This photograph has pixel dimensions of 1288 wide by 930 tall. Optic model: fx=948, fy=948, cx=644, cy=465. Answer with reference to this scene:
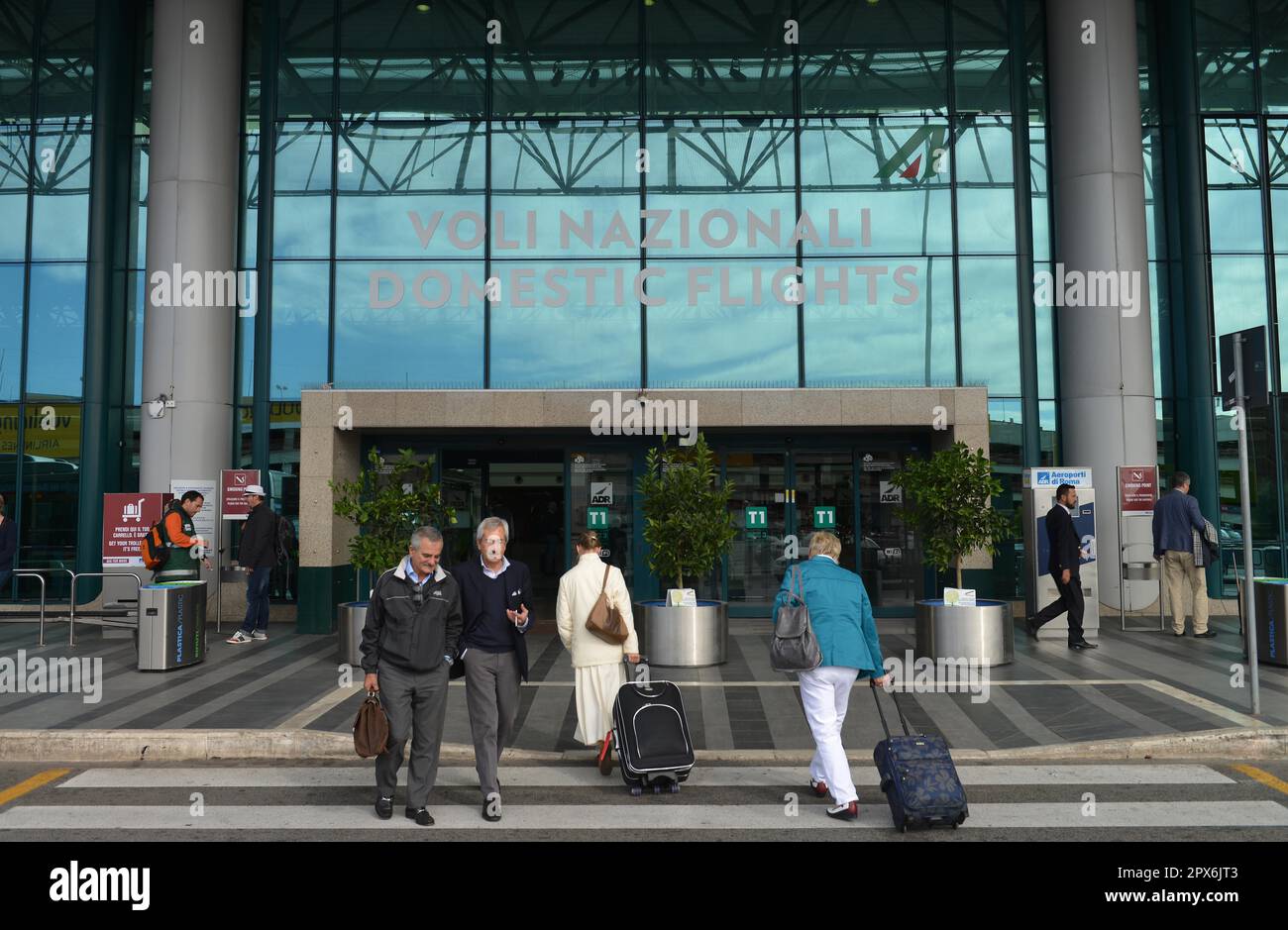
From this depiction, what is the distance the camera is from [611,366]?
52.9ft

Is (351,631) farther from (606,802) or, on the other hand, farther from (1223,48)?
(1223,48)

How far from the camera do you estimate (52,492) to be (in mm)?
16375

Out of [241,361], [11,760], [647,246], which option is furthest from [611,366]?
[11,760]

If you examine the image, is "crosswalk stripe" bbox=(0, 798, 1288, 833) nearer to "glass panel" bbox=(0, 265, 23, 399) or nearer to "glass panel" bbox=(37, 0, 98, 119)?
"glass panel" bbox=(0, 265, 23, 399)

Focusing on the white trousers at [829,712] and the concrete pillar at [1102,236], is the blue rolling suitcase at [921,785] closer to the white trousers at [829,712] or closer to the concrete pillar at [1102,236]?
the white trousers at [829,712]

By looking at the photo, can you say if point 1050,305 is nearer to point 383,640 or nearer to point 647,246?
point 647,246

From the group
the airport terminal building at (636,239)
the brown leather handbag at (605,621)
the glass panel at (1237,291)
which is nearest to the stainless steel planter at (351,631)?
the airport terminal building at (636,239)

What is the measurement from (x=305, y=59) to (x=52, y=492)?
8.73m

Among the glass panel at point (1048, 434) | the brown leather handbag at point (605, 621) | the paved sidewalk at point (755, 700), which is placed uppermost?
the glass panel at point (1048, 434)

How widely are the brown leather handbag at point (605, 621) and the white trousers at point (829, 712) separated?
144 cm

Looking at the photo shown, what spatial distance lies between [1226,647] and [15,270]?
2001 cm

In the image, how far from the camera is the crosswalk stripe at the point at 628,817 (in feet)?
18.7

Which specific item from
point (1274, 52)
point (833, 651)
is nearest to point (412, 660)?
point (833, 651)

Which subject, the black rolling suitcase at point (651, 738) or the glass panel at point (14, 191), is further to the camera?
the glass panel at point (14, 191)
